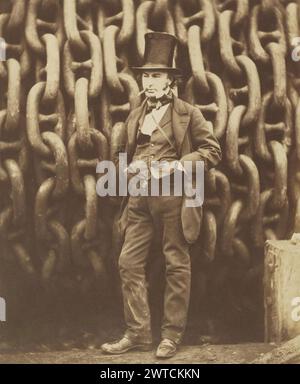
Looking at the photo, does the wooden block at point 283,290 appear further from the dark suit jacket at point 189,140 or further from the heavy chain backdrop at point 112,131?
the dark suit jacket at point 189,140

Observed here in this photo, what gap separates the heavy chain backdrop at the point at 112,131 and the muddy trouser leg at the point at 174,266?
0.26ft

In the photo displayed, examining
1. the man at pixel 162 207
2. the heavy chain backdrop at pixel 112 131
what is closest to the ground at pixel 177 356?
the man at pixel 162 207

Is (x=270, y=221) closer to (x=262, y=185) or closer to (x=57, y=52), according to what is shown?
(x=262, y=185)

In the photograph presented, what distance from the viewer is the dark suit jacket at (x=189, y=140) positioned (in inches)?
102

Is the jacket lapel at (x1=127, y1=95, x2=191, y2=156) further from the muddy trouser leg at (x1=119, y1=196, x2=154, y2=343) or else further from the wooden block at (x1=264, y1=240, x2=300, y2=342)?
the wooden block at (x1=264, y1=240, x2=300, y2=342)

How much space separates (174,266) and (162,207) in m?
0.20

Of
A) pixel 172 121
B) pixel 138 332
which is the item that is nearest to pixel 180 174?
pixel 172 121

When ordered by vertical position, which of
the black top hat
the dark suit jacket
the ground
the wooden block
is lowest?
the ground

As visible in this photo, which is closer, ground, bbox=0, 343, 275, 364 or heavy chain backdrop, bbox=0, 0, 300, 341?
ground, bbox=0, 343, 275, 364

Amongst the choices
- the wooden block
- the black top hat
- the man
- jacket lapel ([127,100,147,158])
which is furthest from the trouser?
the black top hat

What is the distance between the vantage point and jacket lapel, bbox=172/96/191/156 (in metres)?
2.57

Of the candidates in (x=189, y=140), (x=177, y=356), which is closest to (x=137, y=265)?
(x=177, y=356)

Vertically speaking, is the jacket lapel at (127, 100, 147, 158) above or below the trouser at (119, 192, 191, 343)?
above

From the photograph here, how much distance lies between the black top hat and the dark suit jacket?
0.12 m
